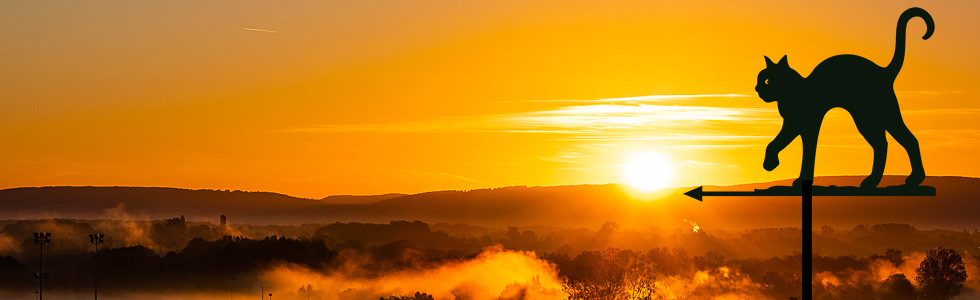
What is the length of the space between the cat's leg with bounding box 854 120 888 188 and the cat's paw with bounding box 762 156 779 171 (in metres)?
1.66

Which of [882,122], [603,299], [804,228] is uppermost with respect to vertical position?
[882,122]

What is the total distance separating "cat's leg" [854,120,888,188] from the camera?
→ 76.9ft

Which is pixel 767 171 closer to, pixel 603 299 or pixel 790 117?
pixel 790 117

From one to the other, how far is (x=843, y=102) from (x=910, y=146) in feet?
5.34

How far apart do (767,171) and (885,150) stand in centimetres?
220

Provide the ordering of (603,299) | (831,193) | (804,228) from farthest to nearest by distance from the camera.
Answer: (603,299) → (831,193) → (804,228)

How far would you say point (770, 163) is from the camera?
968 inches

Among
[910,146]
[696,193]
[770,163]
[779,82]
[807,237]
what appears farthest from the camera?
[696,193]

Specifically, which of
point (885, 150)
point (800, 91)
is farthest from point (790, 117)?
point (885, 150)

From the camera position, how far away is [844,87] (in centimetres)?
2328

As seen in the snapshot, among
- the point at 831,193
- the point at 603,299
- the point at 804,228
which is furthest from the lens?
the point at 603,299

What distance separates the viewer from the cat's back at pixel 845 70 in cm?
2295

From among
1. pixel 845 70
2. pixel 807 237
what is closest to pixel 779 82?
pixel 845 70

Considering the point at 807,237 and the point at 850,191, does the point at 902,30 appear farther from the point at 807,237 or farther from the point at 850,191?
the point at 807,237
